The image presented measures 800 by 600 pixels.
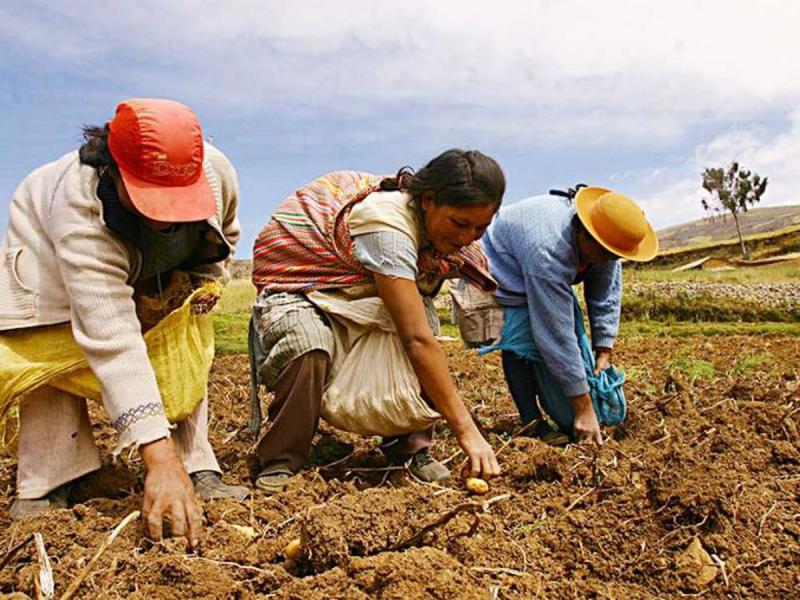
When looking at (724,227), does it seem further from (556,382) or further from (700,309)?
(556,382)

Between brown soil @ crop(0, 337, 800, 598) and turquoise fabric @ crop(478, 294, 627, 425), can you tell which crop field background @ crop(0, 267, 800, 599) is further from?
turquoise fabric @ crop(478, 294, 627, 425)

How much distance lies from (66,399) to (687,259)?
2542cm

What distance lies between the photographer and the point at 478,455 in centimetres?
241

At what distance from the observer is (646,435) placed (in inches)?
123

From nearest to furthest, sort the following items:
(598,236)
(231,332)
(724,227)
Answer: (598,236)
(231,332)
(724,227)

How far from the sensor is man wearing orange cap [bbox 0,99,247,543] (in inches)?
81.4

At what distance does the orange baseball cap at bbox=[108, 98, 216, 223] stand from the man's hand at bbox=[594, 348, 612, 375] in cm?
209

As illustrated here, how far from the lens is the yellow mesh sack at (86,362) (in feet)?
7.59

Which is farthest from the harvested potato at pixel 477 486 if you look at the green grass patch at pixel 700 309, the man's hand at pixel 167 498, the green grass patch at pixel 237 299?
the green grass patch at pixel 237 299

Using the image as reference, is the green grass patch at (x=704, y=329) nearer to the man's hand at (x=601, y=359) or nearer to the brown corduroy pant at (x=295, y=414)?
the man's hand at (x=601, y=359)

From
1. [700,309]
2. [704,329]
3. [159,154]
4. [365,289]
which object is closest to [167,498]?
[159,154]

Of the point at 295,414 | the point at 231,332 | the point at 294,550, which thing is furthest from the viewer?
the point at 231,332

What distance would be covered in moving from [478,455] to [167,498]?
925mm

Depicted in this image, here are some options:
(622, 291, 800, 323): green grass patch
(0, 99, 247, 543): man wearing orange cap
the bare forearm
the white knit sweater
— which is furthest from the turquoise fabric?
(622, 291, 800, 323): green grass patch
